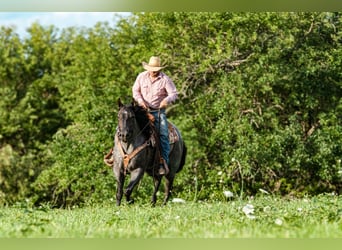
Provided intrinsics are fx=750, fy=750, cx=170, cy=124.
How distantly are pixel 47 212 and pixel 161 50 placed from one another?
1378 centimetres

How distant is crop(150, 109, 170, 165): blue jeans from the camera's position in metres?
11.0

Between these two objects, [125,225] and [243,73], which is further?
[243,73]

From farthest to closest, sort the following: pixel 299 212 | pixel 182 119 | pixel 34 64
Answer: pixel 34 64 → pixel 182 119 → pixel 299 212

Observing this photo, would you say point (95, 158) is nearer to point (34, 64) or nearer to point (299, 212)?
point (34, 64)

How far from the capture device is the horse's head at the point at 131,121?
10195 millimetres

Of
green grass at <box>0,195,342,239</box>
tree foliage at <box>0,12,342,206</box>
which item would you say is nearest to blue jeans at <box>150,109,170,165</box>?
green grass at <box>0,195,342,239</box>

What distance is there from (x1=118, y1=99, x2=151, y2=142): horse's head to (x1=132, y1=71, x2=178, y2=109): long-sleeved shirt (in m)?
0.23

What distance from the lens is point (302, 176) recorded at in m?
22.2

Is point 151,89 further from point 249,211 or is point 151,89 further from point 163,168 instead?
point 249,211

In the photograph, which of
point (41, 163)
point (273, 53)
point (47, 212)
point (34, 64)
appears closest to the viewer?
point (47, 212)

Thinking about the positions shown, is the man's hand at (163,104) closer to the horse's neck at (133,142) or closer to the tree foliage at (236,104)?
the horse's neck at (133,142)

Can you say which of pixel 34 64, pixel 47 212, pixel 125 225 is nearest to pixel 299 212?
pixel 125 225

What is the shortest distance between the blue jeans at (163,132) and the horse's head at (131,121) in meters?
0.18

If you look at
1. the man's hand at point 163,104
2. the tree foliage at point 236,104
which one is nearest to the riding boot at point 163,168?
the man's hand at point 163,104
